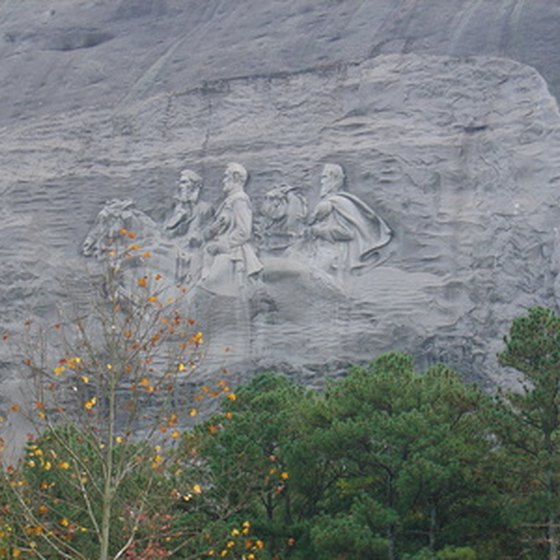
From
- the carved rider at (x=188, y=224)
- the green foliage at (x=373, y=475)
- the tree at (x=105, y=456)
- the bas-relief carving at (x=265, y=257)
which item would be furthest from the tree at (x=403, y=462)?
the carved rider at (x=188, y=224)

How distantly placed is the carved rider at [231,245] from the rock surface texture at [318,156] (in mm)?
208

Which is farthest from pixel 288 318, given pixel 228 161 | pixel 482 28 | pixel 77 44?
pixel 77 44

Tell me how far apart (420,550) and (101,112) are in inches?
573

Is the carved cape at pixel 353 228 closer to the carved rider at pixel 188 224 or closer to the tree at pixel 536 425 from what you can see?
the carved rider at pixel 188 224

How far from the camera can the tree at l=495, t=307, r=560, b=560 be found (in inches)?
607

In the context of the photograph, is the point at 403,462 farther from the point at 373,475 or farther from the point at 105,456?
the point at 105,456

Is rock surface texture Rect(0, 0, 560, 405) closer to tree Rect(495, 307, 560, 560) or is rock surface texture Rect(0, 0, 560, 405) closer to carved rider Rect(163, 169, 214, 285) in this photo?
carved rider Rect(163, 169, 214, 285)

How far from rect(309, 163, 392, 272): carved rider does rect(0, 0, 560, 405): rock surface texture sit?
5 centimetres

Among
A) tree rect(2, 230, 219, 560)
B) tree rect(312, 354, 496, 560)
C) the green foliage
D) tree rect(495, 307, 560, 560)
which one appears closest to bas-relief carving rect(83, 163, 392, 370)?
tree rect(2, 230, 219, 560)

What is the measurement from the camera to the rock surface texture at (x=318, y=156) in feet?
74.2

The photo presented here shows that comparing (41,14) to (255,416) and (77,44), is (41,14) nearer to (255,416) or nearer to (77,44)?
(77,44)

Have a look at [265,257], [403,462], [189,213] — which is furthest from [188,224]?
[403,462]

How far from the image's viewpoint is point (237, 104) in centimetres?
2619

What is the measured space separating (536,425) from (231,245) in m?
9.27
